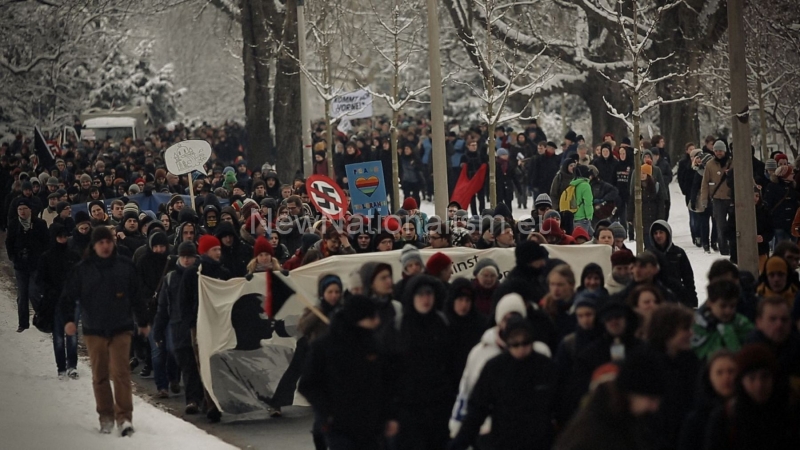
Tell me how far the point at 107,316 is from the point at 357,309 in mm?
4057

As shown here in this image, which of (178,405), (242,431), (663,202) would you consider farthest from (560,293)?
(663,202)

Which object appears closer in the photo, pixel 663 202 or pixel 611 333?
pixel 611 333

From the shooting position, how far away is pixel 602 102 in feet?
105

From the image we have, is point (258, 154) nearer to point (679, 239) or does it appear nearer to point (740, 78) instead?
point (679, 239)

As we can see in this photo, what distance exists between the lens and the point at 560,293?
9.29m

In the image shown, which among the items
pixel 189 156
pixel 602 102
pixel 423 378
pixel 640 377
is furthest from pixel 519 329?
pixel 602 102

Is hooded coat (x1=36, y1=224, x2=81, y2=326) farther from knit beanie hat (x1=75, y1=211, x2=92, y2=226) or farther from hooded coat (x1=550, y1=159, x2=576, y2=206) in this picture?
hooded coat (x1=550, y1=159, x2=576, y2=206)

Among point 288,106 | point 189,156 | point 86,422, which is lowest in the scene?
point 86,422

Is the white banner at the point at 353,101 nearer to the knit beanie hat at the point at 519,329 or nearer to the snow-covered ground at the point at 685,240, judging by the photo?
the snow-covered ground at the point at 685,240

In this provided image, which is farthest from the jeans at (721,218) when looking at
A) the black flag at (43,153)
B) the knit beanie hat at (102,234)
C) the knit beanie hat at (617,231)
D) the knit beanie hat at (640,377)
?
the black flag at (43,153)

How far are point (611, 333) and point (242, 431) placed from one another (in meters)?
5.17

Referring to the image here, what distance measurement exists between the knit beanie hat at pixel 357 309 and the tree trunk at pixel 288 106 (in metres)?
21.0

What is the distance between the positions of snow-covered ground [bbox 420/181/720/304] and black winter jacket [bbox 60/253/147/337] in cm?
582

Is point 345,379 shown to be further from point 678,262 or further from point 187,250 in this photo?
point 187,250
